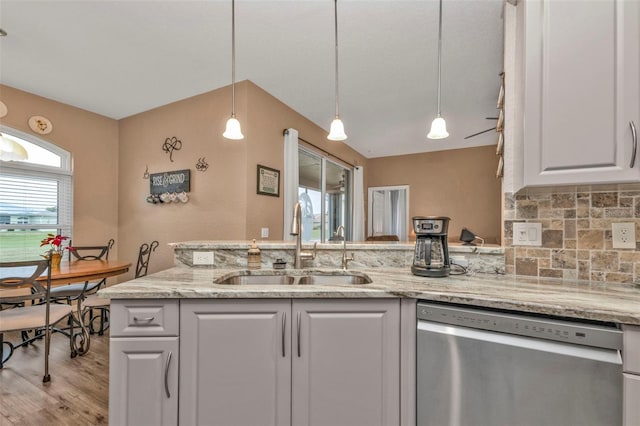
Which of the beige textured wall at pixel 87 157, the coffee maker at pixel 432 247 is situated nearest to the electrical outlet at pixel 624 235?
the coffee maker at pixel 432 247

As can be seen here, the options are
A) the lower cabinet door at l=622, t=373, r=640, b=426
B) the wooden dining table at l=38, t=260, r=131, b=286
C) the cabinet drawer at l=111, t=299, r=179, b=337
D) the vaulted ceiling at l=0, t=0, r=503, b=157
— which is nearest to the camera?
the lower cabinet door at l=622, t=373, r=640, b=426

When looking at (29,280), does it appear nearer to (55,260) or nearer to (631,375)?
(55,260)

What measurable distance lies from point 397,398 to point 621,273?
1.23m

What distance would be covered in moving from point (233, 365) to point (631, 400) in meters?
1.41

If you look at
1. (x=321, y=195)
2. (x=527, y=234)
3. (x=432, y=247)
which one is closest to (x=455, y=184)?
(x=321, y=195)

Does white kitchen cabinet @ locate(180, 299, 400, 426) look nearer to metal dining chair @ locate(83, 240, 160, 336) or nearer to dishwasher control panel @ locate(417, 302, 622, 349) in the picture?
dishwasher control panel @ locate(417, 302, 622, 349)

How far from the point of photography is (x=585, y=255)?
1.49 metres

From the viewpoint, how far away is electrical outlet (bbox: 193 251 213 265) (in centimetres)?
186

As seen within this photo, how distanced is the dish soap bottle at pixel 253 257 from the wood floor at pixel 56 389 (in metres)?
1.19

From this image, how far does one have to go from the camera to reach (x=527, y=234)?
1.59 meters

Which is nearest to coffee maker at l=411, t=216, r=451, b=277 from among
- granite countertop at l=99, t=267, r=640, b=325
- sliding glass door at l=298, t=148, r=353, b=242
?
granite countertop at l=99, t=267, r=640, b=325

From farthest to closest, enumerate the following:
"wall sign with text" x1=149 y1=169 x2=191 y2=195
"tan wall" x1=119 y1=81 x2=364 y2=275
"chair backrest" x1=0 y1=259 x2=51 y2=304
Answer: "wall sign with text" x1=149 y1=169 x2=191 y2=195 < "tan wall" x1=119 y1=81 x2=364 y2=275 < "chair backrest" x1=0 y1=259 x2=51 y2=304

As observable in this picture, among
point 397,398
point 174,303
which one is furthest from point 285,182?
point 397,398

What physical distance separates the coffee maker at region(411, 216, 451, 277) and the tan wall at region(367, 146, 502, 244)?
4111 mm
